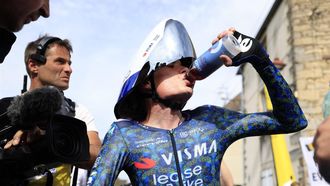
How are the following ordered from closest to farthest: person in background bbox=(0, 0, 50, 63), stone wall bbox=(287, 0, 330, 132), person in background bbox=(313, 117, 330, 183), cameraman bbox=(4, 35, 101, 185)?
person in background bbox=(313, 117, 330, 183)
person in background bbox=(0, 0, 50, 63)
cameraman bbox=(4, 35, 101, 185)
stone wall bbox=(287, 0, 330, 132)

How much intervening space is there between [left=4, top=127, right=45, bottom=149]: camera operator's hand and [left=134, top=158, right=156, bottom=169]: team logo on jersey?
616 millimetres

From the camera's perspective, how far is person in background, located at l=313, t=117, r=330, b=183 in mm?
987

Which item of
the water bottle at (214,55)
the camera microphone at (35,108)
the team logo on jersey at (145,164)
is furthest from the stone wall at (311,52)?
the camera microphone at (35,108)

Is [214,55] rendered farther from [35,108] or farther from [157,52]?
[35,108]

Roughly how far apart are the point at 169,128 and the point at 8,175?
0.89 m

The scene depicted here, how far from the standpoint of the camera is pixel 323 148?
0.99 meters

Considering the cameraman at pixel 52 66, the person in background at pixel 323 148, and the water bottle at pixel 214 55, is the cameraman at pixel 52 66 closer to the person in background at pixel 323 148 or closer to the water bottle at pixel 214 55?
the water bottle at pixel 214 55

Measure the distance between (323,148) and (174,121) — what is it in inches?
48.0

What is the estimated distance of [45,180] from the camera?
71.6 inches

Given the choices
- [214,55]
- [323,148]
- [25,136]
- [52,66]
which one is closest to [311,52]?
[52,66]

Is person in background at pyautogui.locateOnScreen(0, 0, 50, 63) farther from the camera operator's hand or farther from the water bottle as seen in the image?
the water bottle

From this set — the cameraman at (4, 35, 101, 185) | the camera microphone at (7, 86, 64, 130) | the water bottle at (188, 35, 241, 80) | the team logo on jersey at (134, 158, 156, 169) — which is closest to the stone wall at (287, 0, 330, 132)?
the cameraman at (4, 35, 101, 185)

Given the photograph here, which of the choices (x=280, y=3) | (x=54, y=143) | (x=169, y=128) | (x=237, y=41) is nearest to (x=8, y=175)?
(x=54, y=143)

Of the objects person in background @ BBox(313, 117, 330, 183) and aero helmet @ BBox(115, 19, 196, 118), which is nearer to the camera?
person in background @ BBox(313, 117, 330, 183)
